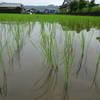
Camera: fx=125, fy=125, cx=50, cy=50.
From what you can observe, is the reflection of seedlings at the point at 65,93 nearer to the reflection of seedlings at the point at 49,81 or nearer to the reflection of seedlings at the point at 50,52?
the reflection of seedlings at the point at 49,81

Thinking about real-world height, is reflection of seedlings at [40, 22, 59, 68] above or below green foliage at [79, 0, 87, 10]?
below

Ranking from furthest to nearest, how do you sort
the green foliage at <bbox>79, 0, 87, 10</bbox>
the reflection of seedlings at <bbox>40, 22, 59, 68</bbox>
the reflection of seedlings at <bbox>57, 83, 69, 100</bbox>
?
the green foliage at <bbox>79, 0, 87, 10</bbox> → the reflection of seedlings at <bbox>40, 22, 59, 68</bbox> → the reflection of seedlings at <bbox>57, 83, 69, 100</bbox>

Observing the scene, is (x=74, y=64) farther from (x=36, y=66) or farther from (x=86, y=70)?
(x=36, y=66)

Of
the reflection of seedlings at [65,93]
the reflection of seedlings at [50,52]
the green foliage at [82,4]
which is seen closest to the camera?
the reflection of seedlings at [65,93]

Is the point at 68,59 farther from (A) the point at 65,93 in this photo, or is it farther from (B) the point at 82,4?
(B) the point at 82,4

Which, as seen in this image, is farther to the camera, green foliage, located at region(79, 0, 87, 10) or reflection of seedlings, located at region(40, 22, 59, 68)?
green foliage, located at region(79, 0, 87, 10)

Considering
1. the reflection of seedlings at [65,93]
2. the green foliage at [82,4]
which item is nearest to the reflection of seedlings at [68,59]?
the reflection of seedlings at [65,93]

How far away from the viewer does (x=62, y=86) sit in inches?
30.8

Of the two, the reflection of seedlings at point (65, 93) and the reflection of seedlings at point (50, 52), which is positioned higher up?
the reflection of seedlings at point (50, 52)

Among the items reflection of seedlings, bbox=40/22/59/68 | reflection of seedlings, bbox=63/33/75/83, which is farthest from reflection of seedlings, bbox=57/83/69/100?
reflection of seedlings, bbox=40/22/59/68

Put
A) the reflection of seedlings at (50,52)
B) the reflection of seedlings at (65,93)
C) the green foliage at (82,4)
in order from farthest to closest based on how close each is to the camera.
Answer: the green foliage at (82,4)
the reflection of seedlings at (50,52)
the reflection of seedlings at (65,93)

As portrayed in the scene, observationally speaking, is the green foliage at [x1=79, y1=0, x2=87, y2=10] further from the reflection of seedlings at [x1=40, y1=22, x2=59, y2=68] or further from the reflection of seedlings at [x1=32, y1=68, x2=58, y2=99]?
the reflection of seedlings at [x1=32, y1=68, x2=58, y2=99]

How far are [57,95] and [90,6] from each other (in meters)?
14.5

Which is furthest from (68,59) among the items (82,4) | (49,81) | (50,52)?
(82,4)
